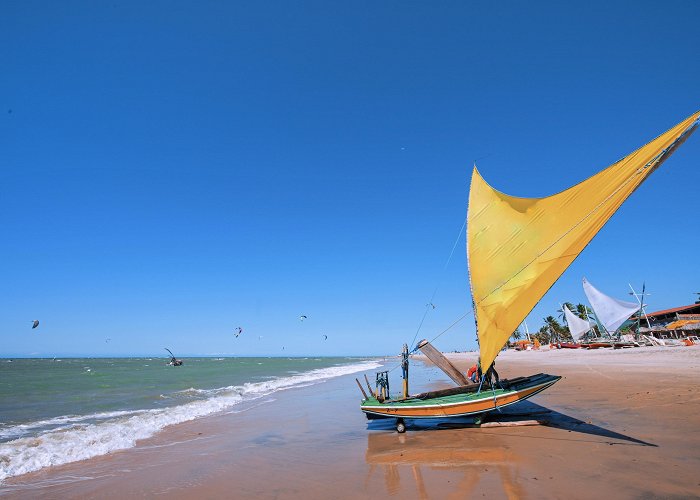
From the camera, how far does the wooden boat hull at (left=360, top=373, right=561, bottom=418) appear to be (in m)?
10.8

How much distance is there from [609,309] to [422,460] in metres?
59.4

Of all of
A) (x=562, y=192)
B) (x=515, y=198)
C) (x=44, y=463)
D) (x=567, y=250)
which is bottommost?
(x=44, y=463)

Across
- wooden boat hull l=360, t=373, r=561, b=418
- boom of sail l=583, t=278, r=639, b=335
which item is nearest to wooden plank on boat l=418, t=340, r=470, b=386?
wooden boat hull l=360, t=373, r=561, b=418

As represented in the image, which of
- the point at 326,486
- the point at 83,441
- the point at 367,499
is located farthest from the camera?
the point at 83,441

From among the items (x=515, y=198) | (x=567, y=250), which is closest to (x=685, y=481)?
(x=567, y=250)

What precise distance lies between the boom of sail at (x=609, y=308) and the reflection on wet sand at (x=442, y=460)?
55382mm

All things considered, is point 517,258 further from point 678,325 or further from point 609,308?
point 678,325

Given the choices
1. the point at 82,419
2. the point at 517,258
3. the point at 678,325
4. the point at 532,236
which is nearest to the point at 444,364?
the point at 517,258

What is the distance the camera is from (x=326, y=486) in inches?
290

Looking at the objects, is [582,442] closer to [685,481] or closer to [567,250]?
[685,481]

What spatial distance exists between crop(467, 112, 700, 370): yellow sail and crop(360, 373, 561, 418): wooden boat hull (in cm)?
105

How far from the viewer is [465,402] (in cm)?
1094

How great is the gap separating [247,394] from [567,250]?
23.6 meters

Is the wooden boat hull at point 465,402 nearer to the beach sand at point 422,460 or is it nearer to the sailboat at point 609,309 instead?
the beach sand at point 422,460
